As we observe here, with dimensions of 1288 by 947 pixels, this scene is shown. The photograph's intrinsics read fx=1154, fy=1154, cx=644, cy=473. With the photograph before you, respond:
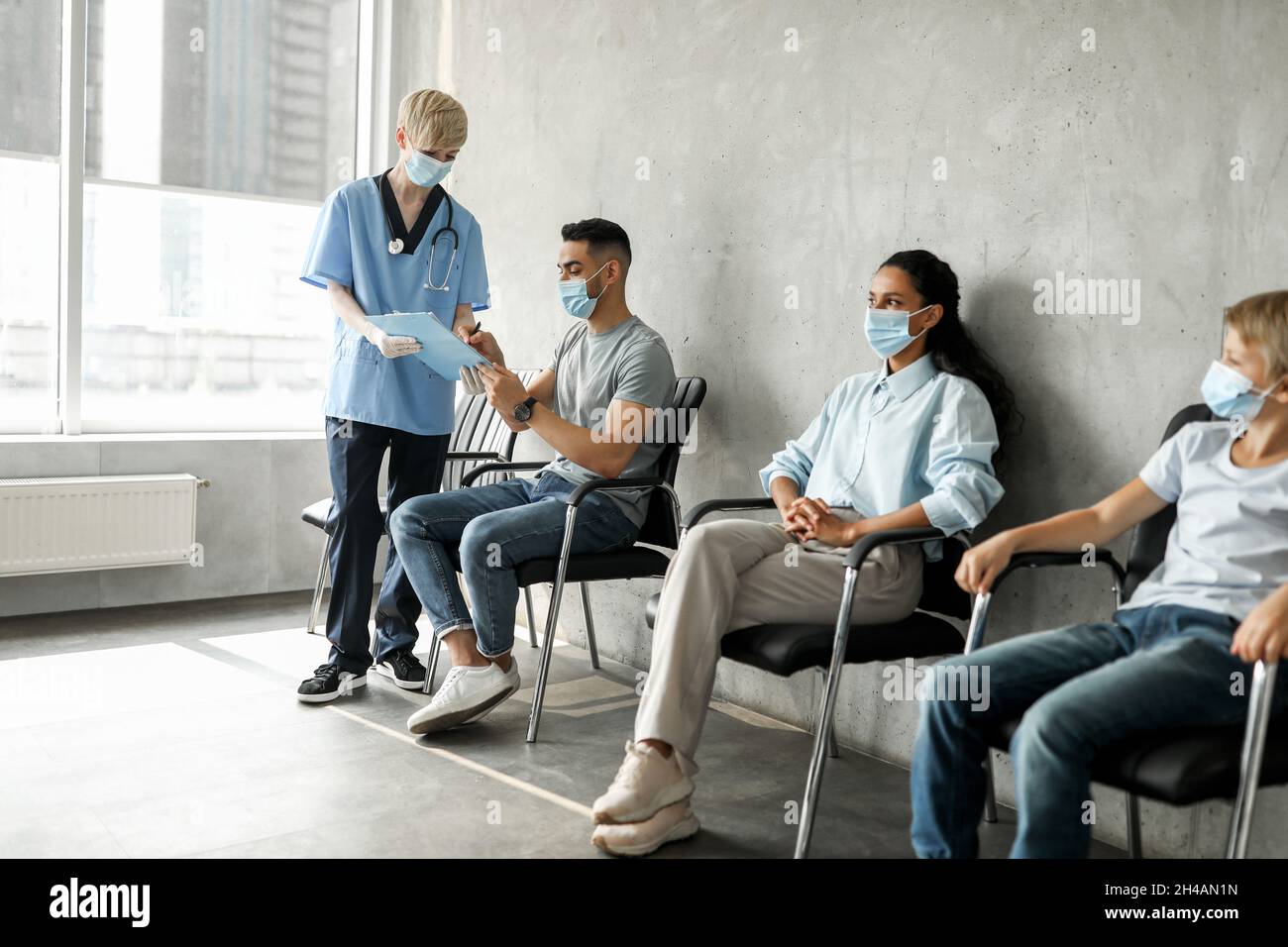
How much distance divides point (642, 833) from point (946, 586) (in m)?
0.80

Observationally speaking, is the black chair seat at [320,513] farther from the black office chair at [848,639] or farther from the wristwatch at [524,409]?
the black office chair at [848,639]

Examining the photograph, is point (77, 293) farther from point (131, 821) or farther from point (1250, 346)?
point (1250, 346)

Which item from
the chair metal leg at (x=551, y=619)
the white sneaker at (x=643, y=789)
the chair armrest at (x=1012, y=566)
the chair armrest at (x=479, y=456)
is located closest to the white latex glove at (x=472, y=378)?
the chair metal leg at (x=551, y=619)

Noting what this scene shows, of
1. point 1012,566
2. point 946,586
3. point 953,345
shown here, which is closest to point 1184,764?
point 1012,566

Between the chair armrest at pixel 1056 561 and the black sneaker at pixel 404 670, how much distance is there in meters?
1.85

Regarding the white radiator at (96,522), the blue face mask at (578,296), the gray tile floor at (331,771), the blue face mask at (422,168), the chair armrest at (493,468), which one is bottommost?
the gray tile floor at (331,771)

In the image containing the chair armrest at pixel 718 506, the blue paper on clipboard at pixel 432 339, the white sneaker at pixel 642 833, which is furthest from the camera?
the blue paper on clipboard at pixel 432 339

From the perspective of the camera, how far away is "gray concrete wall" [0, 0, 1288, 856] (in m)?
2.15

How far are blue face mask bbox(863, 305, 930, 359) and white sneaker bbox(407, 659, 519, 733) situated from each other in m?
1.22

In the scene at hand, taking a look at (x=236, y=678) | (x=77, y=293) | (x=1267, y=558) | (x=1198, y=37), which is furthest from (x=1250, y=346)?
(x=77, y=293)

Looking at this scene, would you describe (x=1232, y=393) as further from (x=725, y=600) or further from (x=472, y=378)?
(x=472, y=378)

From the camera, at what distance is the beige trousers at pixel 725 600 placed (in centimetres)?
217

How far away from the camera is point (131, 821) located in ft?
7.41
